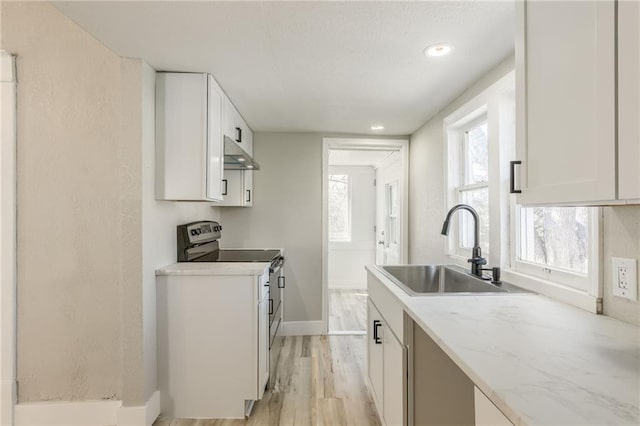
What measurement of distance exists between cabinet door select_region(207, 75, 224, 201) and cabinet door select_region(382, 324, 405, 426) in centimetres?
144

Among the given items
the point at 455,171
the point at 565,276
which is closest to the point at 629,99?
the point at 565,276

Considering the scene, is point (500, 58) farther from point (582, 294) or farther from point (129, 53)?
point (129, 53)

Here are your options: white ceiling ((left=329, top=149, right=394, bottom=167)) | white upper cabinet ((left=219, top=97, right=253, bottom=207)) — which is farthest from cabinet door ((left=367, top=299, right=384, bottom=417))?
white ceiling ((left=329, top=149, right=394, bottom=167))

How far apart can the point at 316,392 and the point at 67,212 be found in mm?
2043

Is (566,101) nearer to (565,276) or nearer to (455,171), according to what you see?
(565,276)

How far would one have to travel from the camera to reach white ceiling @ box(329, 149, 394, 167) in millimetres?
4629

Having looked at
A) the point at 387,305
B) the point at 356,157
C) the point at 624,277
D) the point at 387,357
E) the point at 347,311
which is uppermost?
the point at 356,157

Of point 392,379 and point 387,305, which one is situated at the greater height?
point 387,305

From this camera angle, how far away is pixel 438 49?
1693 millimetres

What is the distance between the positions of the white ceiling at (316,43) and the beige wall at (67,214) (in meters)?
0.44

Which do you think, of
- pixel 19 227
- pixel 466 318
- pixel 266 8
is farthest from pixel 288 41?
pixel 19 227

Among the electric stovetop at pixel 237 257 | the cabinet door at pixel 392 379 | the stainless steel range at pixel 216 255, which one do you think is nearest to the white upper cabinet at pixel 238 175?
the stainless steel range at pixel 216 255

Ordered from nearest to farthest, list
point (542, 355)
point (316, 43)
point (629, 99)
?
point (629, 99) → point (542, 355) → point (316, 43)

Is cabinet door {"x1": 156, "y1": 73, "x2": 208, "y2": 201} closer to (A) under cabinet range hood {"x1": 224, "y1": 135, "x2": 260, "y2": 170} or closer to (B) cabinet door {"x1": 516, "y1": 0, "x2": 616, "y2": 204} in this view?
(A) under cabinet range hood {"x1": 224, "y1": 135, "x2": 260, "y2": 170}
